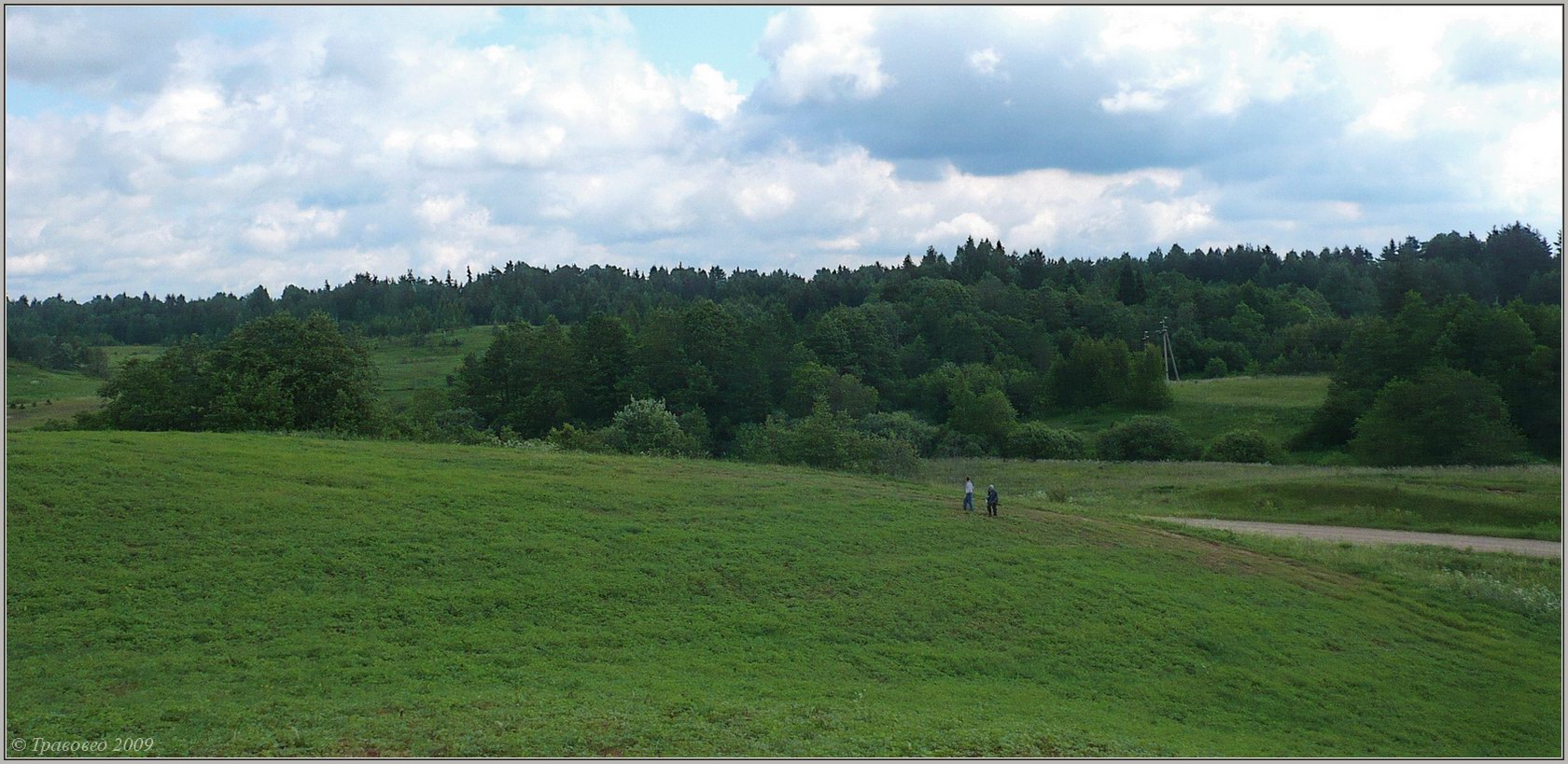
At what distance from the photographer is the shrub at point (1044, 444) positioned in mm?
94500

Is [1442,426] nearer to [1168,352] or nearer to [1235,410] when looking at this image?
[1235,410]

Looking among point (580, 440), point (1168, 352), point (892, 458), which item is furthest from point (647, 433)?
point (1168, 352)

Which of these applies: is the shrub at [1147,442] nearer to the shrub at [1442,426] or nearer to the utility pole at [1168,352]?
the shrub at [1442,426]

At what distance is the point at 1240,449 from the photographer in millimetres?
84000

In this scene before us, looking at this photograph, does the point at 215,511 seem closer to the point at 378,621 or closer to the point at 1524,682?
the point at 378,621

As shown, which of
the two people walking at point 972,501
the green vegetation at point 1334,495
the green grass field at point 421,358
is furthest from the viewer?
the green grass field at point 421,358

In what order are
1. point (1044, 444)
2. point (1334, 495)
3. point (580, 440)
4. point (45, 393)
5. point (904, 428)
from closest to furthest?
1. point (1334, 495)
2. point (580, 440)
3. point (45, 393)
4. point (1044, 444)
5. point (904, 428)

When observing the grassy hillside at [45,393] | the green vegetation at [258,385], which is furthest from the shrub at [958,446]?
the grassy hillside at [45,393]

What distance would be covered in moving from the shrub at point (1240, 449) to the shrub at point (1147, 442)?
310 cm

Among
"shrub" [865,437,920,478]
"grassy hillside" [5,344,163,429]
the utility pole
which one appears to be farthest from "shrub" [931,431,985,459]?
"grassy hillside" [5,344,163,429]

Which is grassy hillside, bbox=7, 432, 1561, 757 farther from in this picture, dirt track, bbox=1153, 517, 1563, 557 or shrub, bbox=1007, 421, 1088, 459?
shrub, bbox=1007, 421, 1088, 459

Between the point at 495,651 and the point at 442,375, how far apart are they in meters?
130

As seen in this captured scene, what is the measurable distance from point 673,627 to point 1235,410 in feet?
329

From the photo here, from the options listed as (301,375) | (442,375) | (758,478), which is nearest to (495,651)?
(758,478)
